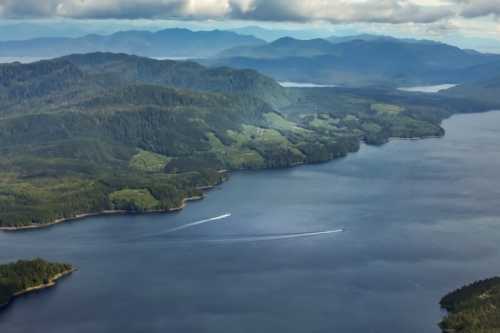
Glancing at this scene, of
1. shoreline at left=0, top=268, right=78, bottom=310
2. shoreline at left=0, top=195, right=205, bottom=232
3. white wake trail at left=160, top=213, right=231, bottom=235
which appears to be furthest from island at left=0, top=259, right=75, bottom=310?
shoreline at left=0, top=195, right=205, bottom=232

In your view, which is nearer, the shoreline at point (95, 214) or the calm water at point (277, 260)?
the calm water at point (277, 260)

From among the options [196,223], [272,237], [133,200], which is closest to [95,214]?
[133,200]

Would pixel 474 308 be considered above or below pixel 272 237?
below

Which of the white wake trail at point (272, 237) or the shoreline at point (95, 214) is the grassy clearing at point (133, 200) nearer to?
the shoreline at point (95, 214)

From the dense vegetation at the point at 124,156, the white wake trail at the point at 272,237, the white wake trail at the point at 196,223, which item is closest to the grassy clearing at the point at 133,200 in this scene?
the dense vegetation at the point at 124,156

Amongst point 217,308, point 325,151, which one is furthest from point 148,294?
point 325,151

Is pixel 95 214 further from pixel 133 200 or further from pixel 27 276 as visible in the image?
pixel 27 276

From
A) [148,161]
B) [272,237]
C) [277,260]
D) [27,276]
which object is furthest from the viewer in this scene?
[148,161]
